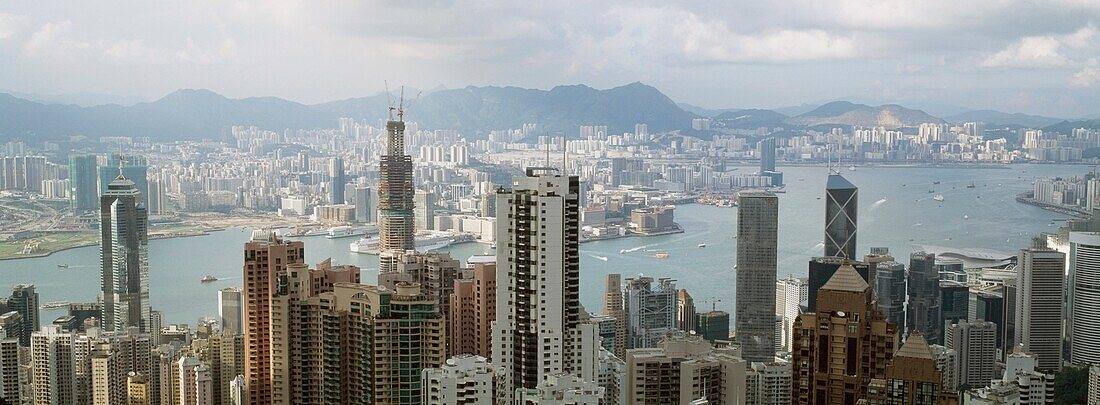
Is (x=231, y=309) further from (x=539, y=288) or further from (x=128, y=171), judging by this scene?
(x=128, y=171)

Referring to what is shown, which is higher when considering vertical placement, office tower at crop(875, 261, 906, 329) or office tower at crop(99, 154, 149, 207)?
office tower at crop(99, 154, 149, 207)

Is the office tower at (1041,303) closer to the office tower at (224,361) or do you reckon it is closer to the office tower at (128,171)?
the office tower at (224,361)

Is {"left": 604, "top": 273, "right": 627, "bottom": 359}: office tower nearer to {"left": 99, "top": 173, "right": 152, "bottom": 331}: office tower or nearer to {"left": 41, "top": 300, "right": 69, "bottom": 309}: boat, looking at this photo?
{"left": 99, "top": 173, "right": 152, "bottom": 331}: office tower

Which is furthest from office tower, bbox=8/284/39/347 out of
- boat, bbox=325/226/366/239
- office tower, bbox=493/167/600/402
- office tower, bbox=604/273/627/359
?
office tower, bbox=493/167/600/402

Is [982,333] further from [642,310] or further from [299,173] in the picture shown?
[299,173]

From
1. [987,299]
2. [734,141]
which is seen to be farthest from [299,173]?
[987,299]
